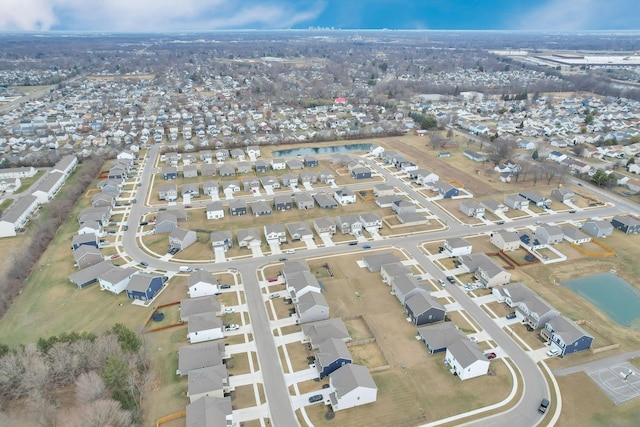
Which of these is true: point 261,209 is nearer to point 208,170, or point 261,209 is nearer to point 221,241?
point 221,241

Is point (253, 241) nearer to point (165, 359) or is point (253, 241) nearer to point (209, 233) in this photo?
point (209, 233)

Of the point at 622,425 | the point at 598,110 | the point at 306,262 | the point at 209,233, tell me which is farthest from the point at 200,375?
the point at 598,110

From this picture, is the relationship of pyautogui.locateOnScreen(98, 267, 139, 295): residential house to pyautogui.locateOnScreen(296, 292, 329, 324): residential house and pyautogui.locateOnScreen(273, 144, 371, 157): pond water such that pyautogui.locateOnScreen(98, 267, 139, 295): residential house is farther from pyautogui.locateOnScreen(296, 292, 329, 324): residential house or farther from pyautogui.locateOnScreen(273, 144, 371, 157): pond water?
pyautogui.locateOnScreen(273, 144, 371, 157): pond water

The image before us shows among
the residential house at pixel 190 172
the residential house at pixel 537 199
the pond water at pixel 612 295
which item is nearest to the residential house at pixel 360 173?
the residential house at pixel 537 199

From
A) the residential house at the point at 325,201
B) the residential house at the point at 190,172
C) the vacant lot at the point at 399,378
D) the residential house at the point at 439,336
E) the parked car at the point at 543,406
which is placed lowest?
the vacant lot at the point at 399,378

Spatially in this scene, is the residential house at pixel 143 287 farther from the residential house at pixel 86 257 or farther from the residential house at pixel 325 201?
the residential house at pixel 325 201
